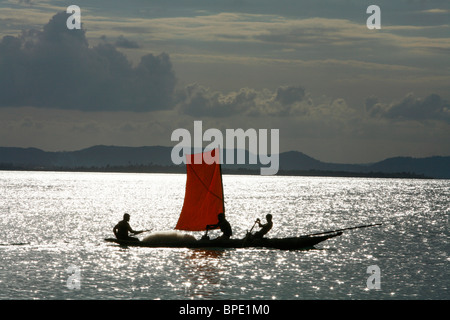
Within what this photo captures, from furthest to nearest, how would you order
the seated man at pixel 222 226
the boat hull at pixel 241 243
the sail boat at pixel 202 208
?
the sail boat at pixel 202 208 < the boat hull at pixel 241 243 < the seated man at pixel 222 226

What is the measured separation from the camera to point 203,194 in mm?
42719

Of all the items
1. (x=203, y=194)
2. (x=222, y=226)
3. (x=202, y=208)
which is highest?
(x=203, y=194)

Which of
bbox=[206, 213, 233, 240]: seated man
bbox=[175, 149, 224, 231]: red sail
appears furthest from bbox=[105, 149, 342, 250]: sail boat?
bbox=[206, 213, 233, 240]: seated man

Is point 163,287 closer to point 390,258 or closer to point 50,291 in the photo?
point 50,291

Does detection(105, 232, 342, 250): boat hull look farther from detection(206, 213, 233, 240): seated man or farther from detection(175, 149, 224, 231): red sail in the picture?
detection(175, 149, 224, 231): red sail

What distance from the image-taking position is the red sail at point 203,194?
139 feet

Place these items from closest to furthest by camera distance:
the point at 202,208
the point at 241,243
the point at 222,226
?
the point at 222,226
the point at 241,243
the point at 202,208

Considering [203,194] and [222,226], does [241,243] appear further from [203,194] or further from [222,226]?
[203,194]

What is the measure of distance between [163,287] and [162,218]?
191ft

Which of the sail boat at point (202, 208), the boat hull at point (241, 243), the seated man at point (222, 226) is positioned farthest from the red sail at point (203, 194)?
the boat hull at point (241, 243)

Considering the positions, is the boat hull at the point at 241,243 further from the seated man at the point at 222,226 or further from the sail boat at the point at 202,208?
the seated man at the point at 222,226

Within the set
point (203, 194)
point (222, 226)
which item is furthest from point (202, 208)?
point (222, 226)

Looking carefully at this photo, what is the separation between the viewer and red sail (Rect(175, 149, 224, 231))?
42469 mm
